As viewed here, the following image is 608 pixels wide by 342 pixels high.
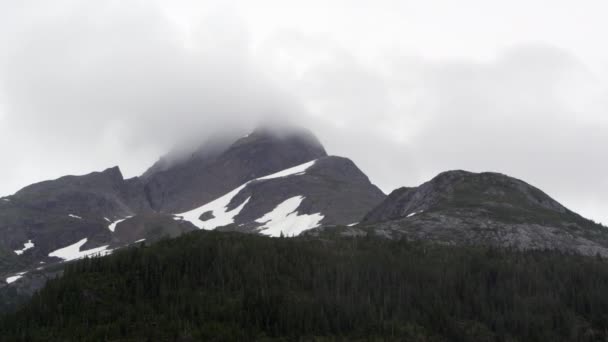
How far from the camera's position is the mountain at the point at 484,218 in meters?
89.1

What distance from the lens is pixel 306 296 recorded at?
55344 mm

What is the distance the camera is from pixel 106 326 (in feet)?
150

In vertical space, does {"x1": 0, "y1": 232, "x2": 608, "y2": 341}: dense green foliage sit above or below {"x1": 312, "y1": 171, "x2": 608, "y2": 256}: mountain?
below

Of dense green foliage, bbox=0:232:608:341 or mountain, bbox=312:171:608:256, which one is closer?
dense green foliage, bbox=0:232:608:341

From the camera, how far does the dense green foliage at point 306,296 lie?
48.7 m

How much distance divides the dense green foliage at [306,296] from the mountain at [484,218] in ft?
56.0

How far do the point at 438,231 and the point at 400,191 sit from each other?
5352 cm

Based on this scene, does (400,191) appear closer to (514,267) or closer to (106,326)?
Answer: (514,267)

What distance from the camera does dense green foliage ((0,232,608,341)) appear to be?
48688mm

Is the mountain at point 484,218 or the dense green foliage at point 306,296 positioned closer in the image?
the dense green foliage at point 306,296

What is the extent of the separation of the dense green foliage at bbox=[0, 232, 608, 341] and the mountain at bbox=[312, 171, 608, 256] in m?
17.1

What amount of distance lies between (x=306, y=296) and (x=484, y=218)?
2294 inches

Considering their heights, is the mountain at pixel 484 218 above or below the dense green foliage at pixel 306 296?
above

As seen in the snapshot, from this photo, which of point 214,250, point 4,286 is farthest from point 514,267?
point 4,286
